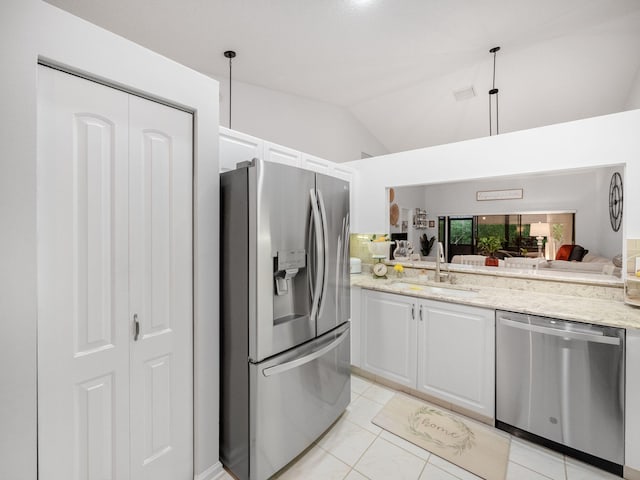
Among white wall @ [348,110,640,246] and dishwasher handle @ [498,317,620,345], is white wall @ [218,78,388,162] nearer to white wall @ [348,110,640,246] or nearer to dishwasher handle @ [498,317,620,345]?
white wall @ [348,110,640,246]

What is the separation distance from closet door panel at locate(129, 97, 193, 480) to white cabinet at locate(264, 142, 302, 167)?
83 cm

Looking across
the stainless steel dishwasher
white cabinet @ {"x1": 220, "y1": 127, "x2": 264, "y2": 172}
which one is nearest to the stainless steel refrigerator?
white cabinet @ {"x1": 220, "y1": 127, "x2": 264, "y2": 172}

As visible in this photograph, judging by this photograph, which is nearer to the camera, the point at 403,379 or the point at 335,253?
the point at 335,253

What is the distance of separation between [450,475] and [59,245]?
2.37m

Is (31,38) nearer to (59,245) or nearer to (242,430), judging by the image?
(59,245)

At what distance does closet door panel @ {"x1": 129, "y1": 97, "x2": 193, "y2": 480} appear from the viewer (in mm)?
1400

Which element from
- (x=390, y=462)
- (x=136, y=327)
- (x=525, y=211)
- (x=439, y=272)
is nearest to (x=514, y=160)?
(x=439, y=272)

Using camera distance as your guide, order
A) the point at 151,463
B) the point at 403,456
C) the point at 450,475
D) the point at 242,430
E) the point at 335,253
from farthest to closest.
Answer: the point at 335,253
the point at 403,456
the point at 450,475
the point at 242,430
the point at 151,463

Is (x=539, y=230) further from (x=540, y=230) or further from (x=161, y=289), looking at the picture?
(x=161, y=289)

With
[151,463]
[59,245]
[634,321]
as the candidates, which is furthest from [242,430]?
[634,321]

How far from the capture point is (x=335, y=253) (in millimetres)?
2043

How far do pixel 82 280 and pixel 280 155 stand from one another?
5.58 feet

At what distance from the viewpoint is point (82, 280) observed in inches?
49.1

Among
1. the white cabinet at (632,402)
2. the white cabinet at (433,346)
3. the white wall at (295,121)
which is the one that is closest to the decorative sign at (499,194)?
the white wall at (295,121)
